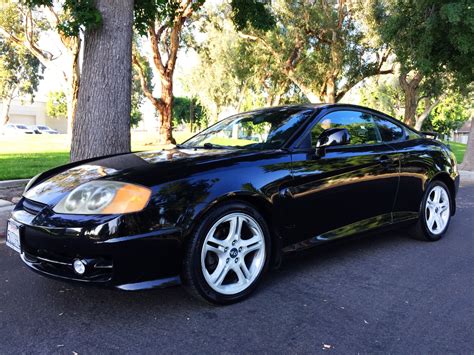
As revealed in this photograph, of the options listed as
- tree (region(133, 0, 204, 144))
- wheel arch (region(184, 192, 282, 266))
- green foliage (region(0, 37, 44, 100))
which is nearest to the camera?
wheel arch (region(184, 192, 282, 266))

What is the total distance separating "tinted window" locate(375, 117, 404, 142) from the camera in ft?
15.3

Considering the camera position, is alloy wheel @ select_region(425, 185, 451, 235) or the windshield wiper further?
alloy wheel @ select_region(425, 185, 451, 235)

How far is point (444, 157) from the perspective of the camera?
5.16m

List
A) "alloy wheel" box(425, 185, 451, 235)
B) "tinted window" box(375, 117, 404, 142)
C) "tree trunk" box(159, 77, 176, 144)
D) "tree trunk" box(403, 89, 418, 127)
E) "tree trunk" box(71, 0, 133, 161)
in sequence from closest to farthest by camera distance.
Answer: "tinted window" box(375, 117, 404, 142)
"alloy wheel" box(425, 185, 451, 235)
"tree trunk" box(71, 0, 133, 161)
"tree trunk" box(159, 77, 176, 144)
"tree trunk" box(403, 89, 418, 127)

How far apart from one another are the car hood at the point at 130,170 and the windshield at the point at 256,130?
0.32 meters

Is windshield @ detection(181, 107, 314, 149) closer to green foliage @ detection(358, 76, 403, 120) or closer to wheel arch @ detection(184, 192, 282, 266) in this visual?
wheel arch @ detection(184, 192, 282, 266)

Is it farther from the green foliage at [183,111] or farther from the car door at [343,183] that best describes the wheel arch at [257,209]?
the green foliage at [183,111]

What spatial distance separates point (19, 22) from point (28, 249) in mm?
21663

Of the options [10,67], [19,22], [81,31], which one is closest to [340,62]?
[19,22]

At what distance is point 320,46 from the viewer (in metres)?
22.5

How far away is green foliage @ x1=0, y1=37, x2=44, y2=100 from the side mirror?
35.7 m

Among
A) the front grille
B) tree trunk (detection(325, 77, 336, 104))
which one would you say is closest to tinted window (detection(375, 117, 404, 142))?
the front grille

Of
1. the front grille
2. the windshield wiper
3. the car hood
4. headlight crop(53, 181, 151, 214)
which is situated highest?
the windshield wiper

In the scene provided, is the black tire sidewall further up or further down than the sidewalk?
further up
